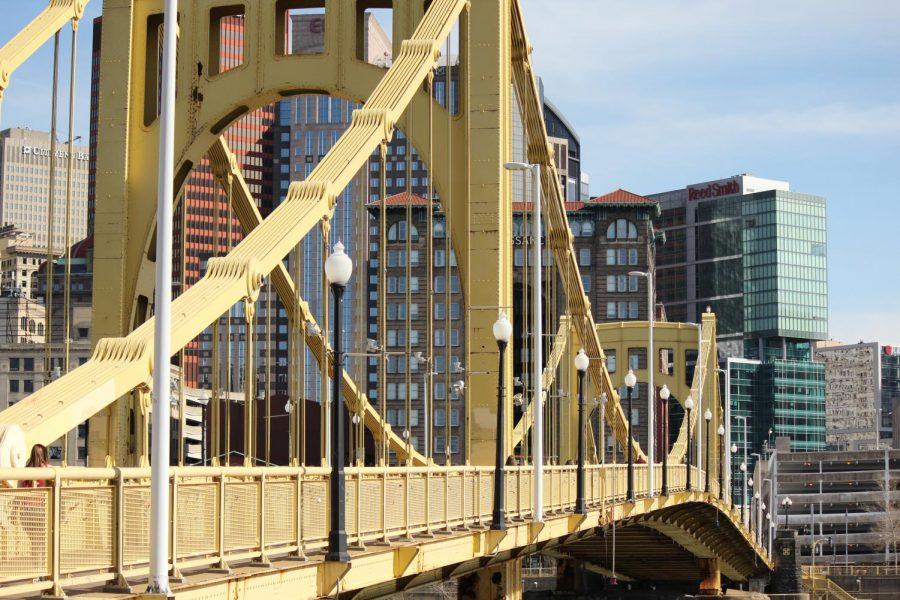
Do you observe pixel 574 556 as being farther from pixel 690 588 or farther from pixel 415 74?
pixel 415 74

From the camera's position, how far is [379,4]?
35.3 meters

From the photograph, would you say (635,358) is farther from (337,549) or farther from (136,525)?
(136,525)

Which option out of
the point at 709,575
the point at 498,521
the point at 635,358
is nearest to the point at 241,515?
the point at 498,521

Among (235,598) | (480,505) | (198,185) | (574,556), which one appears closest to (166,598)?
(235,598)

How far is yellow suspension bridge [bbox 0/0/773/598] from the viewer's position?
49.0ft

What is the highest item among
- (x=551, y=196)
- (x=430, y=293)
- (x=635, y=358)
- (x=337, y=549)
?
(x=551, y=196)

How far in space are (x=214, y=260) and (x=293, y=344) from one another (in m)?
9.77

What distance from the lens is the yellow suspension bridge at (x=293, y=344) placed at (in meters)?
14.9

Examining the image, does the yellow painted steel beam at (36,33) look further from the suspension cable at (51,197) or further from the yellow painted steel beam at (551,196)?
the yellow painted steel beam at (551,196)

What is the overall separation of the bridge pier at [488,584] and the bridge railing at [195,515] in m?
7.51

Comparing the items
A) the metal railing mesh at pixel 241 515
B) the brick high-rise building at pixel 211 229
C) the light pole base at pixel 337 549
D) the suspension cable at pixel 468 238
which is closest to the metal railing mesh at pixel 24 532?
the metal railing mesh at pixel 241 515

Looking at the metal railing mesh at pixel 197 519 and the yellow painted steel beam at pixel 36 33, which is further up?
the yellow painted steel beam at pixel 36 33

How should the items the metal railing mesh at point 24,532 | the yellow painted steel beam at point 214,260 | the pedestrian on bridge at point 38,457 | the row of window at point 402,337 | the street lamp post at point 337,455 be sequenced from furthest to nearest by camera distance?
1. the row of window at point 402,337
2. the street lamp post at point 337,455
3. the yellow painted steel beam at point 214,260
4. the pedestrian on bridge at point 38,457
5. the metal railing mesh at point 24,532

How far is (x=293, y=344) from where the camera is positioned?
1166 inches
